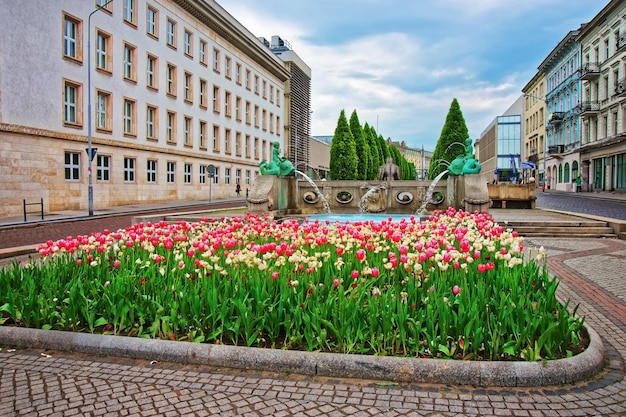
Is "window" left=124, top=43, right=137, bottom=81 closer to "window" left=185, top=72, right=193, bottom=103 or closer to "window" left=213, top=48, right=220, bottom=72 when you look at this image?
"window" left=185, top=72, right=193, bottom=103

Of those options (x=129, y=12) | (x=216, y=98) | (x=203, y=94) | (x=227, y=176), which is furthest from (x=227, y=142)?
(x=129, y=12)

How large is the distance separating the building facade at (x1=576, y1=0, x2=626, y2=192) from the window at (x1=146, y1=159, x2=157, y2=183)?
3572 centimetres

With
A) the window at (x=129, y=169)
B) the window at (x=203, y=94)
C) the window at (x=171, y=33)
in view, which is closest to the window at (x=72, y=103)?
the window at (x=129, y=169)

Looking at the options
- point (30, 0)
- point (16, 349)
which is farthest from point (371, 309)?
point (30, 0)

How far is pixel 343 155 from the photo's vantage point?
6106 cm

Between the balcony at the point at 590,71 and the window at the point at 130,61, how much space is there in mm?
40552

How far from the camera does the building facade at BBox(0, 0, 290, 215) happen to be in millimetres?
23891

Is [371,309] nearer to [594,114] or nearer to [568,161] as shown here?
[594,114]

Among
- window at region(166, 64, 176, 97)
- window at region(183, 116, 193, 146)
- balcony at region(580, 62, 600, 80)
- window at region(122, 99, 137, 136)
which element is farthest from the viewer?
balcony at region(580, 62, 600, 80)

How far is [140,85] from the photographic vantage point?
110 ft

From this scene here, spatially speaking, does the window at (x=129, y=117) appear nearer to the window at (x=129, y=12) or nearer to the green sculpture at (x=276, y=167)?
the window at (x=129, y=12)

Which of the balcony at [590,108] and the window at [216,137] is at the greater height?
the balcony at [590,108]

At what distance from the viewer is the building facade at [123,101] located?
2389 centimetres

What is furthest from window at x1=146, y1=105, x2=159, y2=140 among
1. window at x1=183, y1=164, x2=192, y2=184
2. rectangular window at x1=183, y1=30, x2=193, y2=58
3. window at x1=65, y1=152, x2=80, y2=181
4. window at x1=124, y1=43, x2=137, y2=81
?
window at x1=65, y1=152, x2=80, y2=181
